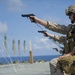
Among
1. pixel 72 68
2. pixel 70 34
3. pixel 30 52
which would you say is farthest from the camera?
pixel 30 52

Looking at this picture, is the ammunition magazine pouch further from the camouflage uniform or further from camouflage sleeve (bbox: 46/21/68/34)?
camouflage sleeve (bbox: 46/21/68/34)

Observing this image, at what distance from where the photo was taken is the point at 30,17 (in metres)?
5.19

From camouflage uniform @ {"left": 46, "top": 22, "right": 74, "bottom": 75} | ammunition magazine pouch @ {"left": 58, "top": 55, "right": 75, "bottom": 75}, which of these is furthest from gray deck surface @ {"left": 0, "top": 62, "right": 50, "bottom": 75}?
ammunition magazine pouch @ {"left": 58, "top": 55, "right": 75, "bottom": 75}

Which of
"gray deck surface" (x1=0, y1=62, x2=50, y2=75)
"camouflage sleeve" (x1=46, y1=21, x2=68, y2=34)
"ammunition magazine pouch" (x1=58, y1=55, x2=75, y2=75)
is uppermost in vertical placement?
"camouflage sleeve" (x1=46, y1=21, x2=68, y2=34)

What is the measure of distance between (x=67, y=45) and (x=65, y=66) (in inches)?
19.6

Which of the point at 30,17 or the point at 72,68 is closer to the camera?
the point at 72,68

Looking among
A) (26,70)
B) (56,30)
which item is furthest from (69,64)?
(26,70)

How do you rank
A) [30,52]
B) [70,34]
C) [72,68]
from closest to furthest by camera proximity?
1. [72,68]
2. [70,34]
3. [30,52]

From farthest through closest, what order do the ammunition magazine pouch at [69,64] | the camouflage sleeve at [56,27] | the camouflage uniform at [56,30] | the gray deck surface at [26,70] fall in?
the gray deck surface at [26,70] < the camouflage sleeve at [56,27] < the camouflage uniform at [56,30] < the ammunition magazine pouch at [69,64]

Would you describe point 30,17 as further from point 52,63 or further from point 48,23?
point 52,63

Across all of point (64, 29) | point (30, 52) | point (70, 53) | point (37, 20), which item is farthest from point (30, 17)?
point (30, 52)

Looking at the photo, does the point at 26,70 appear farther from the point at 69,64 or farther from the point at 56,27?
the point at 69,64

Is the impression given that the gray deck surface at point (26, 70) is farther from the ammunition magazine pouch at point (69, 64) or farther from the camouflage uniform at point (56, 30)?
the ammunition magazine pouch at point (69, 64)

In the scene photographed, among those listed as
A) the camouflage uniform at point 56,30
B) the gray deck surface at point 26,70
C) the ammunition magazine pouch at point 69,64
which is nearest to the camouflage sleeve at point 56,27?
the camouflage uniform at point 56,30
